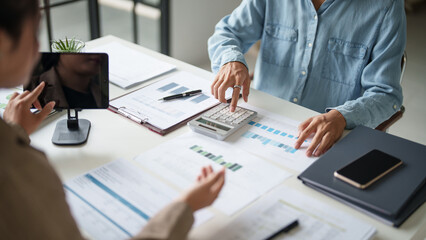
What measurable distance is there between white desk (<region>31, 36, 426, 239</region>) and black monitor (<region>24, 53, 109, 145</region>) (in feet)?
0.14

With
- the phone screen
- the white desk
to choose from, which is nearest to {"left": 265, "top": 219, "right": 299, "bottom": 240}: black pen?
the white desk

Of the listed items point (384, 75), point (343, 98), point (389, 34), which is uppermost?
point (389, 34)

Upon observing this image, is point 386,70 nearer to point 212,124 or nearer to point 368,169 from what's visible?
point 368,169

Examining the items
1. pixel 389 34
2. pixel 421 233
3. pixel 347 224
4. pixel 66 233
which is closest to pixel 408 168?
pixel 421 233

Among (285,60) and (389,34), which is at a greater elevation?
(389,34)

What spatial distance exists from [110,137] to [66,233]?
2.02 feet

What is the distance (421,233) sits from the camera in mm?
1120

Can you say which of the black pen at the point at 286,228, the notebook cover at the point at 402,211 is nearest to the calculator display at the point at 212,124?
the notebook cover at the point at 402,211

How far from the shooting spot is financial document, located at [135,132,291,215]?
114cm

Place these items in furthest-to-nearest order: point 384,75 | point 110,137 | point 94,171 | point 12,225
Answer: point 384,75 < point 110,137 < point 94,171 < point 12,225

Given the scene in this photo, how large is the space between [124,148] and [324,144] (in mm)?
574

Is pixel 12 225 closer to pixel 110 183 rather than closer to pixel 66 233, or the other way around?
pixel 66 233

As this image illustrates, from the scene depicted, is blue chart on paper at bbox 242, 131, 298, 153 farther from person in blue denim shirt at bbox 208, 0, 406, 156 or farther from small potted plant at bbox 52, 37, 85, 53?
small potted plant at bbox 52, 37, 85, 53

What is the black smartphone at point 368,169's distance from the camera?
45.5 inches
